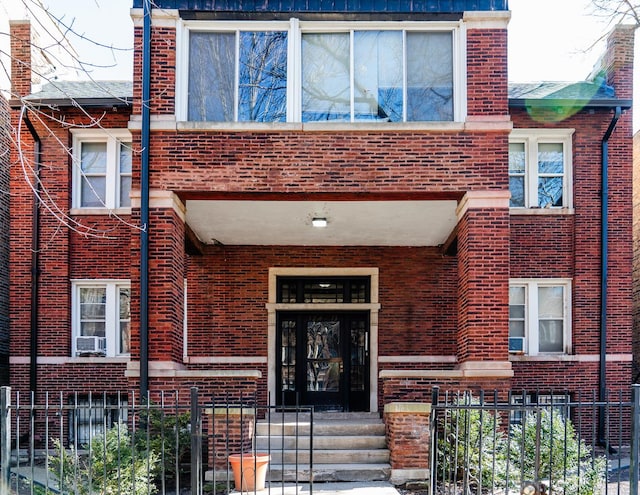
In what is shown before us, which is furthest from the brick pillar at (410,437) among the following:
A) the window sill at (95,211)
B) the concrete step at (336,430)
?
the window sill at (95,211)

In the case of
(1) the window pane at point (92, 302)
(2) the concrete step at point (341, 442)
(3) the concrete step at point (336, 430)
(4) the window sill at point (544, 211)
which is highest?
(4) the window sill at point (544, 211)

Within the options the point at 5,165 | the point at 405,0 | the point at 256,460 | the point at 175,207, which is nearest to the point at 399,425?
the point at 256,460

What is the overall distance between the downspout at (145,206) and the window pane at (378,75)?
126 inches

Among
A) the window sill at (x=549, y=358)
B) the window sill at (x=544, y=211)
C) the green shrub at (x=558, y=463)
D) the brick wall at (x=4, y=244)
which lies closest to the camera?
the green shrub at (x=558, y=463)

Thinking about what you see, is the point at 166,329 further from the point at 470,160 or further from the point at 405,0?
the point at 405,0

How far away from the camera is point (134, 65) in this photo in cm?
1126

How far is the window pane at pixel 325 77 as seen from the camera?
37.4 ft

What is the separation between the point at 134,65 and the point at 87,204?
448 cm

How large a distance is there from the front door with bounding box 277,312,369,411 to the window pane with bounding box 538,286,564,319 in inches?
139

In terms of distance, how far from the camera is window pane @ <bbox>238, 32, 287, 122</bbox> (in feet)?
37.3

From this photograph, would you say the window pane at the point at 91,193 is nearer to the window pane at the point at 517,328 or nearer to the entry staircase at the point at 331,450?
the entry staircase at the point at 331,450

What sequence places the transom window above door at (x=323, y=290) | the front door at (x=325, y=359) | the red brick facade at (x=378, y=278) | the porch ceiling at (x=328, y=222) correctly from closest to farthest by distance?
the porch ceiling at (x=328, y=222)
the red brick facade at (x=378, y=278)
the front door at (x=325, y=359)
the transom window above door at (x=323, y=290)

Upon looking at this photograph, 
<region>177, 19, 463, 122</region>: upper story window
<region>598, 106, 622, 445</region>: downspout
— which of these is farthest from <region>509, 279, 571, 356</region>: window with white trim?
<region>177, 19, 463, 122</region>: upper story window

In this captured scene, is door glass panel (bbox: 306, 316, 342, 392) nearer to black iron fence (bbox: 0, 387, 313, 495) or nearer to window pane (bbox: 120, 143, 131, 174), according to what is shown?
black iron fence (bbox: 0, 387, 313, 495)
